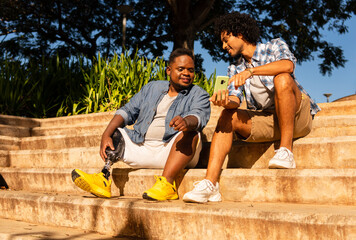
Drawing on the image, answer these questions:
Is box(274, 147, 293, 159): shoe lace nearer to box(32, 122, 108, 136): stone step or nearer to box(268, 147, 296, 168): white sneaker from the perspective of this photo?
box(268, 147, 296, 168): white sneaker

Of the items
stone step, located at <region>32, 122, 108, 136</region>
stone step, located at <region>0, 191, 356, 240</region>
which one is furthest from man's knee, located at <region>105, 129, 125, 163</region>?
stone step, located at <region>32, 122, 108, 136</region>

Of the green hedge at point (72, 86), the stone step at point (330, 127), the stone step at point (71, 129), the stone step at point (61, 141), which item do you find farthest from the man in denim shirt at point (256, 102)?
the green hedge at point (72, 86)

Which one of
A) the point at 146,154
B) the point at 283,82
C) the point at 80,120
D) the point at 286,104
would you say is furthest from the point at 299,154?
the point at 80,120

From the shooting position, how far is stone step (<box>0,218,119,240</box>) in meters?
2.54

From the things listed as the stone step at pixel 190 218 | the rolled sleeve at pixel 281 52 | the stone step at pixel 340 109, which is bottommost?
the stone step at pixel 190 218

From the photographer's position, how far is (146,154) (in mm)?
3219

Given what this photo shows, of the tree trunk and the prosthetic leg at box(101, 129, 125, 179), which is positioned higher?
the tree trunk

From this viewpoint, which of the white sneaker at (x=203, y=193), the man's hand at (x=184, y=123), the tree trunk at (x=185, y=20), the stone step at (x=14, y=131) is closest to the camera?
the white sneaker at (x=203, y=193)

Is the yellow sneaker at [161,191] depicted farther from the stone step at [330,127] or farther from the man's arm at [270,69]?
the stone step at [330,127]

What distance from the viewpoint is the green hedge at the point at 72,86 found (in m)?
6.78

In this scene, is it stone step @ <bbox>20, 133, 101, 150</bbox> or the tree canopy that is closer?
stone step @ <bbox>20, 133, 101, 150</bbox>

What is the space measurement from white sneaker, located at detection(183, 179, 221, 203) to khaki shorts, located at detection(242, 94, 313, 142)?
563 millimetres

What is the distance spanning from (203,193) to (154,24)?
12.5 m

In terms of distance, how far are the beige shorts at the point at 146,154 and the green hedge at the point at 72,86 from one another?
11.5ft
